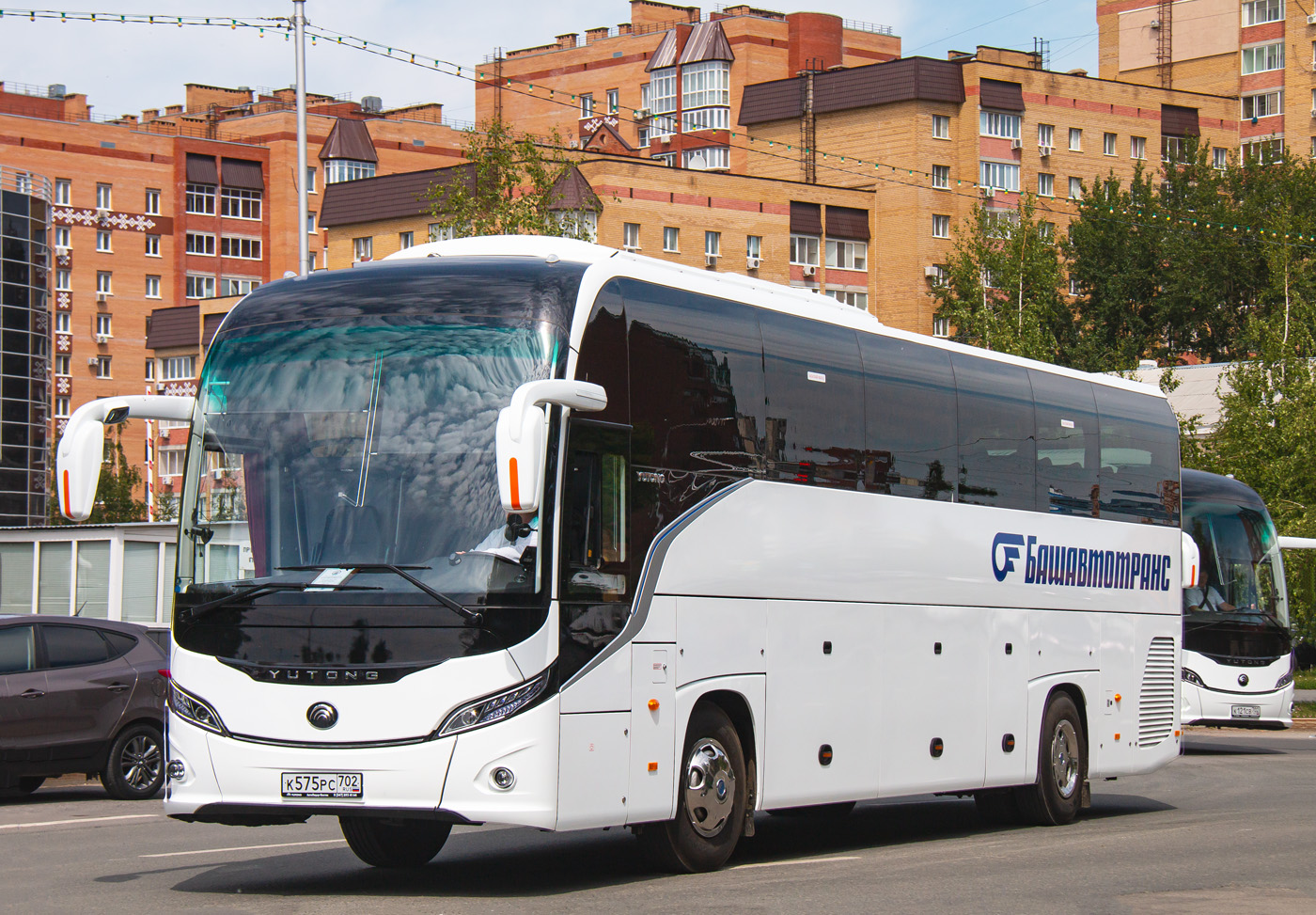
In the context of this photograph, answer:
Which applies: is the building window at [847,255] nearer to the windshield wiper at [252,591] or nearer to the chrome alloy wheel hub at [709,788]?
the chrome alloy wheel hub at [709,788]

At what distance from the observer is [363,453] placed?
10.2 meters

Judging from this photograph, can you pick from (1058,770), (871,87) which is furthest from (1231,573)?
(871,87)

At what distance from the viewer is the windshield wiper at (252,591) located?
10.0 metres

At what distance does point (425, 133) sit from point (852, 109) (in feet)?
116

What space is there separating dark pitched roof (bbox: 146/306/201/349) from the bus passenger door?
315ft

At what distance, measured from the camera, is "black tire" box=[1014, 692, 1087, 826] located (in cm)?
1602

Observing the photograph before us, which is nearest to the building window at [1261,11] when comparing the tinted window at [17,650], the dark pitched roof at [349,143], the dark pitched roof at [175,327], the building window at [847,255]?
the building window at [847,255]

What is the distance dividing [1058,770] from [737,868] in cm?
526

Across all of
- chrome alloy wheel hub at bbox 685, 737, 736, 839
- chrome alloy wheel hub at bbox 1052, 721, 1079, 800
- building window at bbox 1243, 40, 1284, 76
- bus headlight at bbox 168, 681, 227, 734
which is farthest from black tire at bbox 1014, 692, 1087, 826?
building window at bbox 1243, 40, 1284, 76

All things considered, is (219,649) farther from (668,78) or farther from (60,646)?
(668,78)

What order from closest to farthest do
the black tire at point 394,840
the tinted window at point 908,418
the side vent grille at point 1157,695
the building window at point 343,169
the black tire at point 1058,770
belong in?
the black tire at point 394,840 < the tinted window at point 908,418 < the black tire at point 1058,770 < the side vent grille at point 1157,695 < the building window at point 343,169

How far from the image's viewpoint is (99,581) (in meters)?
27.6

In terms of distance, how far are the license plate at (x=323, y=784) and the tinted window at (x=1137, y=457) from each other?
9374 mm

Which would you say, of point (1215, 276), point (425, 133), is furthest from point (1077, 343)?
point (425, 133)
